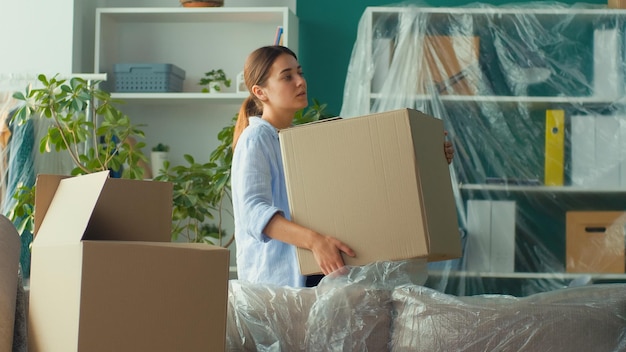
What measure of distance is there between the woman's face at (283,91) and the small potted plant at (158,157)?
1.82m

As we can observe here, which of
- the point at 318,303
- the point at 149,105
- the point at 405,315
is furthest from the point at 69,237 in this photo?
the point at 149,105

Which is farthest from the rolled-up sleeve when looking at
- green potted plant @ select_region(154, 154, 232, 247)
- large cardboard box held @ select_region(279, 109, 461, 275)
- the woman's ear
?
green potted plant @ select_region(154, 154, 232, 247)

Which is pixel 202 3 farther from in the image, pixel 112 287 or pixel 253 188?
pixel 112 287

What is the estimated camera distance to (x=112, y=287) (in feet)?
4.47

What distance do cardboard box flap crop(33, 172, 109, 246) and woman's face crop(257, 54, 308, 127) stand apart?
2.09 ft

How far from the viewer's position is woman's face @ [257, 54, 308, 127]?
2156mm

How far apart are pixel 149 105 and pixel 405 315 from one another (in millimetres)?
2658

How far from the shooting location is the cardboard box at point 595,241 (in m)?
3.41

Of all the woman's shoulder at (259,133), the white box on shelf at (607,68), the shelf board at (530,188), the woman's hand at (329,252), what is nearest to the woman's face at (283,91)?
the woman's shoulder at (259,133)

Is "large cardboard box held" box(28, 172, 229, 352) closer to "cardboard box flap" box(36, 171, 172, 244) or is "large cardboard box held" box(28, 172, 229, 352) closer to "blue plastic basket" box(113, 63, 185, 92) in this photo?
"cardboard box flap" box(36, 171, 172, 244)

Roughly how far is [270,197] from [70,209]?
52 cm

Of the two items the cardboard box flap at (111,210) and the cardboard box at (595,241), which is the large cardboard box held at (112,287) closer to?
the cardboard box flap at (111,210)

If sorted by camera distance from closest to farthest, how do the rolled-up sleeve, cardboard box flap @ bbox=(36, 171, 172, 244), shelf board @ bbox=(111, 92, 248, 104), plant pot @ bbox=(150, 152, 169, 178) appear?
cardboard box flap @ bbox=(36, 171, 172, 244)
the rolled-up sleeve
shelf board @ bbox=(111, 92, 248, 104)
plant pot @ bbox=(150, 152, 169, 178)

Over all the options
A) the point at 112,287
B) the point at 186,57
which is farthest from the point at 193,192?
the point at 112,287
